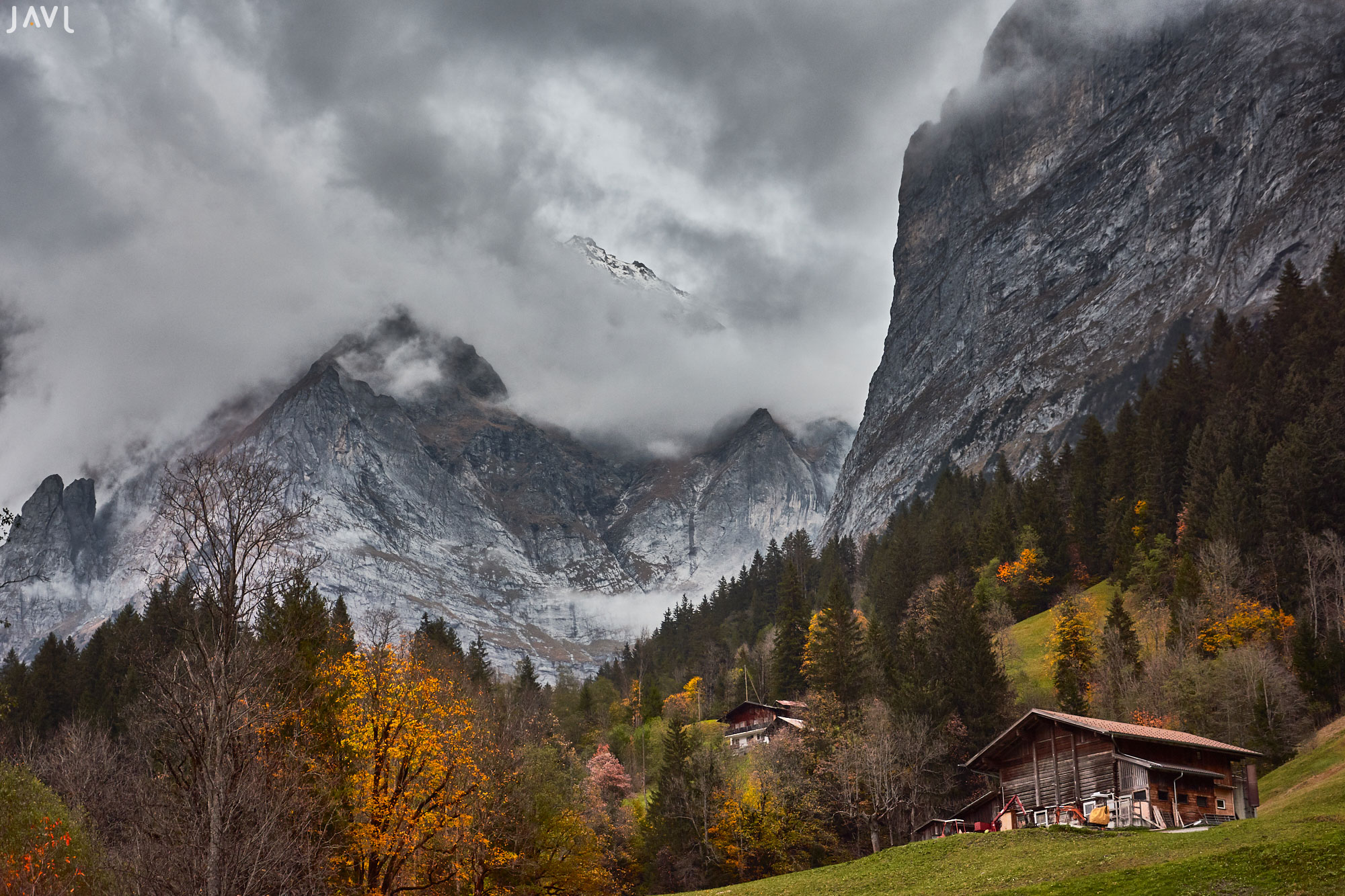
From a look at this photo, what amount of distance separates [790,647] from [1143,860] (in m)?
77.3

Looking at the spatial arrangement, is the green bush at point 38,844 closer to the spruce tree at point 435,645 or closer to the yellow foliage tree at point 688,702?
the spruce tree at point 435,645

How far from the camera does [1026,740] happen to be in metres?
46.4

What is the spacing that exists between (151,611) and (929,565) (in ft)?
254

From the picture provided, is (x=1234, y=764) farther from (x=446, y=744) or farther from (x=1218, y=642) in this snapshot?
(x=446, y=744)

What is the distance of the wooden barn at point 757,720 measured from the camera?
291ft

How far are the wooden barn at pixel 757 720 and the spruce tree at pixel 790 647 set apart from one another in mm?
3039

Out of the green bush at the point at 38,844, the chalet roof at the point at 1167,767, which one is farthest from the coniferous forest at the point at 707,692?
the chalet roof at the point at 1167,767

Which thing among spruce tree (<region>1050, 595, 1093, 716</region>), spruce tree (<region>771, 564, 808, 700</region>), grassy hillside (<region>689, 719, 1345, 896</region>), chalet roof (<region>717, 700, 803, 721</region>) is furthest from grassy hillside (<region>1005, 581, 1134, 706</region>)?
grassy hillside (<region>689, 719, 1345, 896</region>)

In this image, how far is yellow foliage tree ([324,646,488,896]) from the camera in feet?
96.4

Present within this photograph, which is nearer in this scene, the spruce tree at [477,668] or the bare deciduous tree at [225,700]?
the bare deciduous tree at [225,700]

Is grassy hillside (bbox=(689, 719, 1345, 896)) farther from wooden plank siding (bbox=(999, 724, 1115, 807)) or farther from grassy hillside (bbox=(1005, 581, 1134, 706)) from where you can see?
grassy hillside (bbox=(1005, 581, 1134, 706))

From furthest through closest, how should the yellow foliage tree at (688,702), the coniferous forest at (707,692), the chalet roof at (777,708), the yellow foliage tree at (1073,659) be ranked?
1. the yellow foliage tree at (688,702)
2. the chalet roof at (777,708)
3. the yellow foliage tree at (1073,659)
4. the coniferous forest at (707,692)

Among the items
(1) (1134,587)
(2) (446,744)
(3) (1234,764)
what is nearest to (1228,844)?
(3) (1234,764)

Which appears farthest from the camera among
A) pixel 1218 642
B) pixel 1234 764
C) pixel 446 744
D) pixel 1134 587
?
pixel 1134 587
